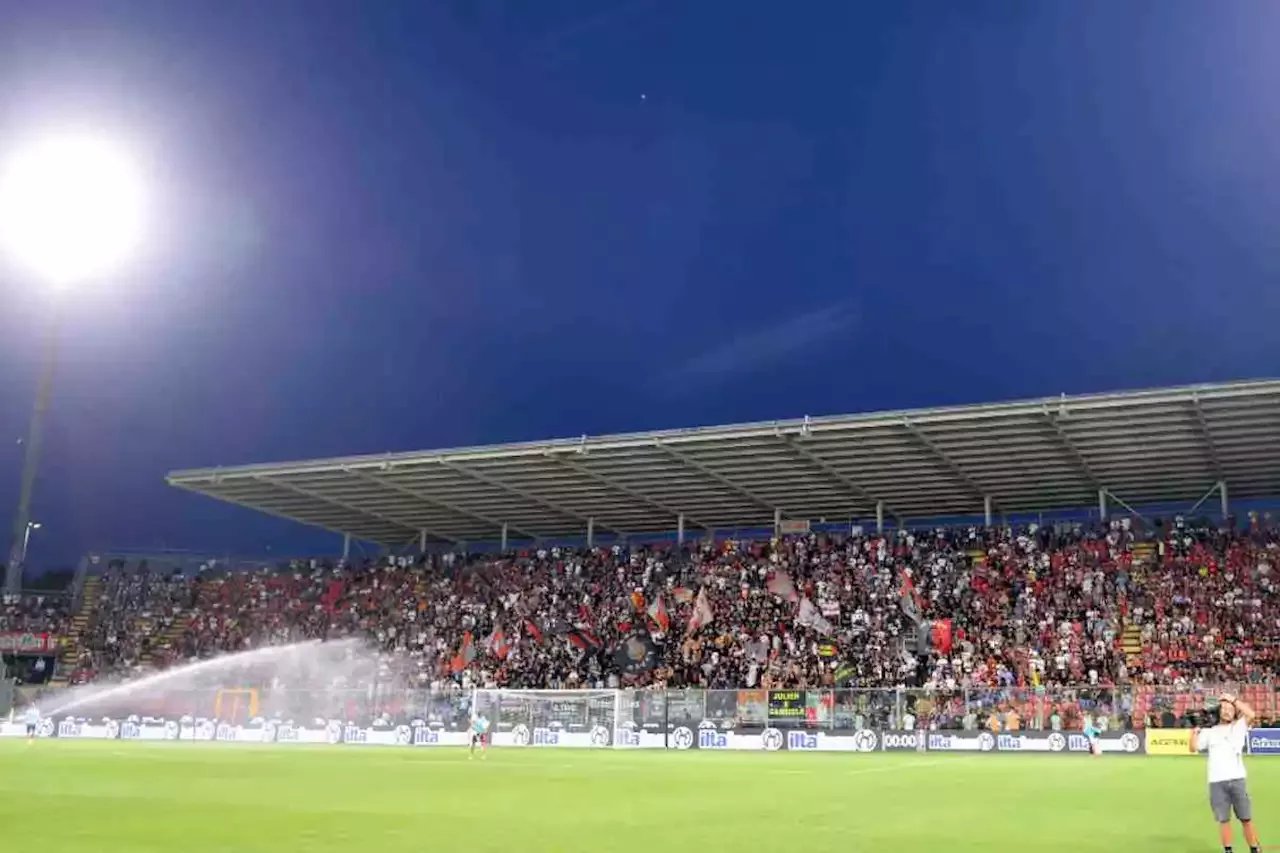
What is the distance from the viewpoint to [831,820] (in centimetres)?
1504

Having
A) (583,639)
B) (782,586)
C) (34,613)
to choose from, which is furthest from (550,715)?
(34,613)

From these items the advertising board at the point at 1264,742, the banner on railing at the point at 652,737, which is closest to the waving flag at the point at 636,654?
the banner on railing at the point at 652,737

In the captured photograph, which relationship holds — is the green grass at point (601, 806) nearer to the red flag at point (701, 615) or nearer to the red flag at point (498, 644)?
the red flag at point (701, 615)

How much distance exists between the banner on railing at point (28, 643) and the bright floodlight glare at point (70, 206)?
22388 millimetres

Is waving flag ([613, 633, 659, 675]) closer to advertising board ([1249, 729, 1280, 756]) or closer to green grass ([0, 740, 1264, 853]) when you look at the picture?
green grass ([0, 740, 1264, 853])

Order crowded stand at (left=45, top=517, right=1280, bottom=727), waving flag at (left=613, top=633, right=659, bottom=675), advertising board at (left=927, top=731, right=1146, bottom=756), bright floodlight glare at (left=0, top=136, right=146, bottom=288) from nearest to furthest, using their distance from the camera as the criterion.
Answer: advertising board at (left=927, top=731, right=1146, bottom=756) < crowded stand at (left=45, top=517, right=1280, bottom=727) < bright floodlight glare at (left=0, top=136, right=146, bottom=288) < waving flag at (left=613, top=633, right=659, bottom=675)

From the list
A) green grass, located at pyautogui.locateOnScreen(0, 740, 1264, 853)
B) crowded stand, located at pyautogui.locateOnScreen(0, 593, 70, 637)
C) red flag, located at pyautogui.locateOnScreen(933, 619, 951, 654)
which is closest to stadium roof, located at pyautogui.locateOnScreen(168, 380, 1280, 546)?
red flag, located at pyautogui.locateOnScreen(933, 619, 951, 654)

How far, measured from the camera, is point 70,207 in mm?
52812

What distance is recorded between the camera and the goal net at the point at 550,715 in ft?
147

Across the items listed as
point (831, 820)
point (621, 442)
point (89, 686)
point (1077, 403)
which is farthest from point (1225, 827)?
point (89, 686)

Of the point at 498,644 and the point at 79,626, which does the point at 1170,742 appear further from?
the point at 79,626

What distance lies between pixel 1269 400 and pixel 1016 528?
1372cm

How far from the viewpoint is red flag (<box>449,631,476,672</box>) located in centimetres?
5578

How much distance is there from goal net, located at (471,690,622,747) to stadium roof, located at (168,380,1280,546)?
10.8 m
